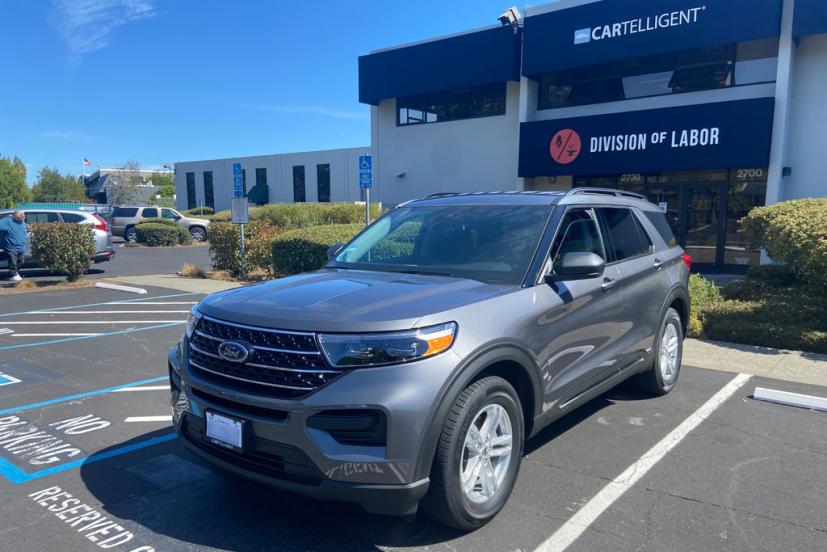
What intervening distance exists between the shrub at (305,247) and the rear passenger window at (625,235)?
771 centimetres

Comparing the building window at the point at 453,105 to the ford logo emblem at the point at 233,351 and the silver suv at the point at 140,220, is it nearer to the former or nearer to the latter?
the silver suv at the point at 140,220

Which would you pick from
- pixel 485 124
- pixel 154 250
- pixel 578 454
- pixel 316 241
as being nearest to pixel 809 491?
pixel 578 454

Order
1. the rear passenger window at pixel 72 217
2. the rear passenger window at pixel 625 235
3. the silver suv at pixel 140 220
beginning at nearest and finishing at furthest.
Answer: the rear passenger window at pixel 625 235, the rear passenger window at pixel 72 217, the silver suv at pixel 140 220

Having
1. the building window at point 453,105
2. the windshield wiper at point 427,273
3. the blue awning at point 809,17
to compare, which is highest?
the blue awning at point 809,17

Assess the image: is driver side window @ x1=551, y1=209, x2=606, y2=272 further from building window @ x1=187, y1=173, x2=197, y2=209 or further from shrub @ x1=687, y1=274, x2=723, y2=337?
building window @ x1=187, y1=173, x2=197, y2=209

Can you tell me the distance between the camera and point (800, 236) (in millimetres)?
7473

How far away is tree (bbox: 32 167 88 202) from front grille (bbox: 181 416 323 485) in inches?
3443

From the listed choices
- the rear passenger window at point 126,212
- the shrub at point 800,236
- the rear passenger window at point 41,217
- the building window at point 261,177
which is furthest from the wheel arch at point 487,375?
the building window at point 261,177

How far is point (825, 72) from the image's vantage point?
13242mm

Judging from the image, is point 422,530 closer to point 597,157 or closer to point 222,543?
point 222,543

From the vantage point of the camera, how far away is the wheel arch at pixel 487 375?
2.81 metres

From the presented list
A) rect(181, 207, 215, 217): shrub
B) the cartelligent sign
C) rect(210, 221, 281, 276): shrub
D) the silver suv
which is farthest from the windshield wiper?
rect(181, 207, 215, 217): shrub

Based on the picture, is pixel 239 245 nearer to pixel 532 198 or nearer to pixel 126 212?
pixel 532 198

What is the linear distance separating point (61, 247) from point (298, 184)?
1007 inches
